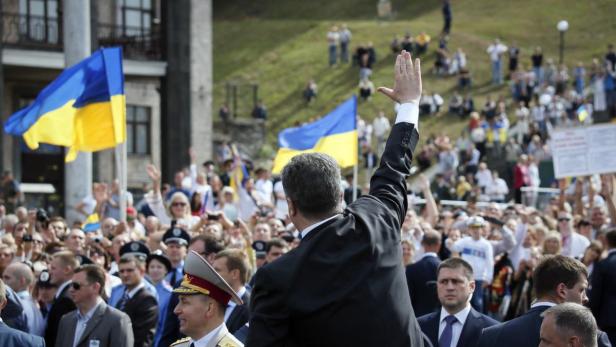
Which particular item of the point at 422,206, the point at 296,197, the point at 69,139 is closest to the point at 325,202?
the point at 296,197

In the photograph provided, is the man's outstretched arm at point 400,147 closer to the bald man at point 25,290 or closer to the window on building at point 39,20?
the bald man at point 25,290

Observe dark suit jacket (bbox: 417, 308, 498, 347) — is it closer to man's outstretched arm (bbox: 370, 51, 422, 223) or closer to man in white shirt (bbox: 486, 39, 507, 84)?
man's outstretched arm (bbox: 370, 51, 422, 223)

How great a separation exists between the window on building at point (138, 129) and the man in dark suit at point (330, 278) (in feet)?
120

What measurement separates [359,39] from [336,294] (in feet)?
195

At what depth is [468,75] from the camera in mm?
54750

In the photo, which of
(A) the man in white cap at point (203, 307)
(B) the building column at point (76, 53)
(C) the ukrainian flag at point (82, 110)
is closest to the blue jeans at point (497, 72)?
(B) the building column at point (76, 53)

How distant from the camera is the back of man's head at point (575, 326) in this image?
18.7ft

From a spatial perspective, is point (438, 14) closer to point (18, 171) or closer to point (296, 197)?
point (18, 171)

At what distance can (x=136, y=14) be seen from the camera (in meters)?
36.7

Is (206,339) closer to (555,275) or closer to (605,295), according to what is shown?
(555,275)

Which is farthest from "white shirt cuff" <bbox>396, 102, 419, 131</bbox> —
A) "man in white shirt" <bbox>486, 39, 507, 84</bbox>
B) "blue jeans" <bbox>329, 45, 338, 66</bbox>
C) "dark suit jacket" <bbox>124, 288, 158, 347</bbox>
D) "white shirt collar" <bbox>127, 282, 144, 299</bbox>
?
"blue jeans" <bbox>329, 45, 338, 66</bbox>

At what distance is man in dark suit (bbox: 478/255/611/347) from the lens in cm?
676

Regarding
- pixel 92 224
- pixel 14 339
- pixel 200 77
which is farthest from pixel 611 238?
pixel 200 77

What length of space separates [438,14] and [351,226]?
219 feet
